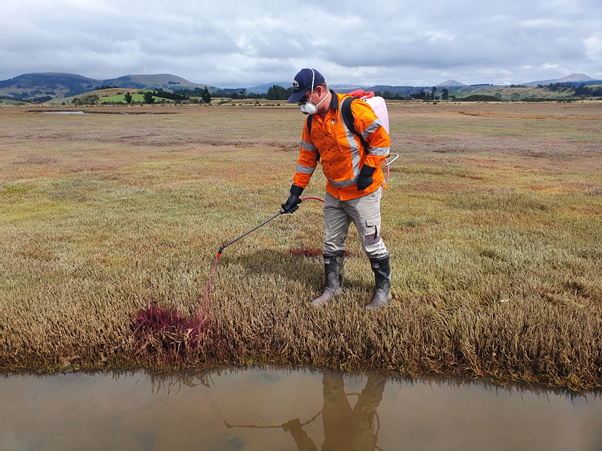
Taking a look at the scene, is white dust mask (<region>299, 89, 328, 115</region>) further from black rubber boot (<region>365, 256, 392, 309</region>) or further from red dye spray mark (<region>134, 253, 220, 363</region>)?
red dye spray mark (<region>134, 253, 220, 363</region>)

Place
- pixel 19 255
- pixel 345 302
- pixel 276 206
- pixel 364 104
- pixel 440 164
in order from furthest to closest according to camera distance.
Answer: pixel 440 164 < pixel 276 206 < pixel 19 255 < pixel 345 302 < pixel 364 104

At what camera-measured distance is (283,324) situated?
175 inches

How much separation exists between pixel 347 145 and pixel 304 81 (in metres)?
0.81

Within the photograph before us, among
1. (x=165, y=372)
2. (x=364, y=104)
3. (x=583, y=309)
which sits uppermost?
(x=364, y=104)

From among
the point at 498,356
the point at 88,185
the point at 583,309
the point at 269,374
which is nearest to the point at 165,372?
the point at 269,374

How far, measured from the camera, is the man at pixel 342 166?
4.22m

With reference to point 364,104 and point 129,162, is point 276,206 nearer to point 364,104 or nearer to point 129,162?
point 364,104

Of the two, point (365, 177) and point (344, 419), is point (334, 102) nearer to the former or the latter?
point (365, 177)

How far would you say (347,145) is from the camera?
14.0ft

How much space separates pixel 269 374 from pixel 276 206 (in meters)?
6.94

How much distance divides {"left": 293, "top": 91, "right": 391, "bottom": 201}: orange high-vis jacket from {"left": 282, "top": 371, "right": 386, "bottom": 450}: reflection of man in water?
6.54ft

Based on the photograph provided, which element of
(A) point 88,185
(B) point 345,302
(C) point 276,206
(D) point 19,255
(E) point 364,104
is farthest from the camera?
(A) point 88,185

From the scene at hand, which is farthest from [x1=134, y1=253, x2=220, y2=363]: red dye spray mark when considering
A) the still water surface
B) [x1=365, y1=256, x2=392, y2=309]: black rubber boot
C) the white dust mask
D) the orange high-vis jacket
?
the white dust mask

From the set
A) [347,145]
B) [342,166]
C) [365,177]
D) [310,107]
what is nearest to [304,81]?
[310,107]
